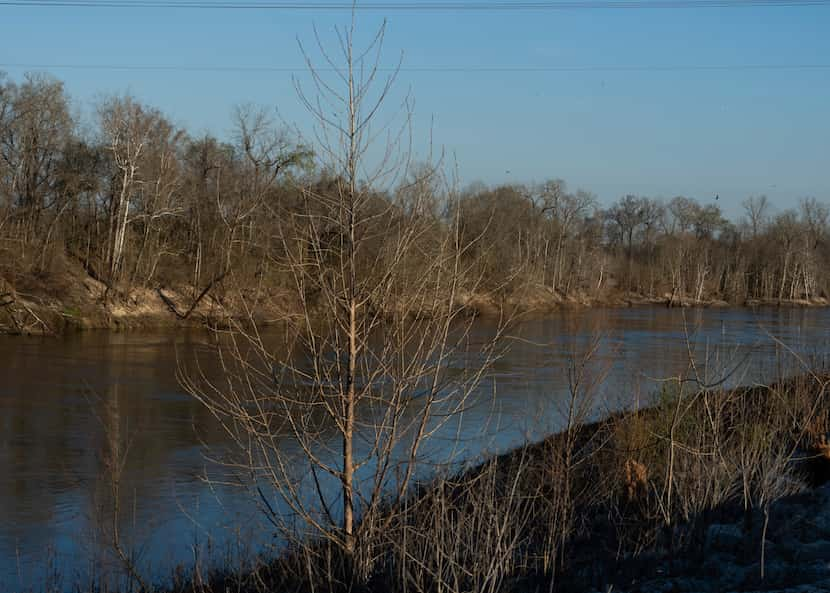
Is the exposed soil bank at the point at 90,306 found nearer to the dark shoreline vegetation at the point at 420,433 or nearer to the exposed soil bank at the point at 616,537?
the dark shoreline vegetation at the point at 420,433

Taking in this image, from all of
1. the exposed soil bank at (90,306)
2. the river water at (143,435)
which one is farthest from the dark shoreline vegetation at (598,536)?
the exposed soil bank at (90,306)

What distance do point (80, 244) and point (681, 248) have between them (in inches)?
2038

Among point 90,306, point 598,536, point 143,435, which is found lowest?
point 143,435

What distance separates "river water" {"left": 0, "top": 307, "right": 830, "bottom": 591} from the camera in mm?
9414

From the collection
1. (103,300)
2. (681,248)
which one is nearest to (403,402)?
(103,300)

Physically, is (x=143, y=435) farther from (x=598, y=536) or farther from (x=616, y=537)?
(x=616, y=537)

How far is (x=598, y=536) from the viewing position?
856 cm

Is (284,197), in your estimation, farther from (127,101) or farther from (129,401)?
(127,101)

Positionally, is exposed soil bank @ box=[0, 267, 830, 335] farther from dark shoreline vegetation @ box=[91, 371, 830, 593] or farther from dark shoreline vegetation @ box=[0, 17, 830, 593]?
dark shoreline vegetation @ box=[91, 371, 830, 593]

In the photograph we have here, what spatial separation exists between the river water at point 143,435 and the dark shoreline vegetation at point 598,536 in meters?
0.78

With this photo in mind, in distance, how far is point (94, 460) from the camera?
13859mm

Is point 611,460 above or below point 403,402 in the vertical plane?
below

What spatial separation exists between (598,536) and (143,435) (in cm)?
1003

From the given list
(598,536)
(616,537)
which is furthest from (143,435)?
(616,537)
